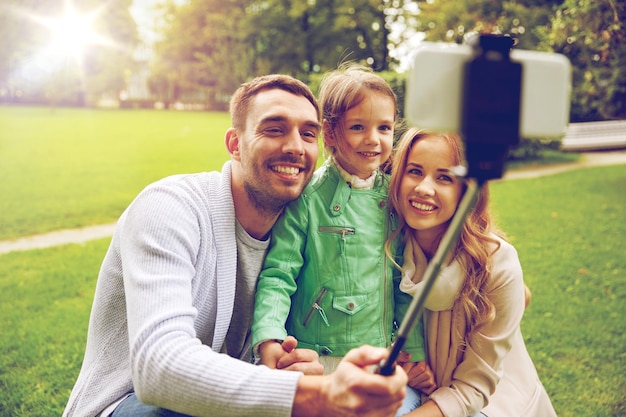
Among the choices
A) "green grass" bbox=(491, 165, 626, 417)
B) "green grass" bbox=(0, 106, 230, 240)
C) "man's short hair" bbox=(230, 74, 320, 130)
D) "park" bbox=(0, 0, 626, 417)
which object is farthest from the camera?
"green grass" bbox=(0, 106, 230, 240)

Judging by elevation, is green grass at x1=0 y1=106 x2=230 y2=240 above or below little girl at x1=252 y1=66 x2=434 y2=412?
below

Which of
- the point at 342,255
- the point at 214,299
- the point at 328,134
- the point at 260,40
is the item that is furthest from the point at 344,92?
the point at 260,40

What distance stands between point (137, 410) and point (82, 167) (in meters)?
13.4

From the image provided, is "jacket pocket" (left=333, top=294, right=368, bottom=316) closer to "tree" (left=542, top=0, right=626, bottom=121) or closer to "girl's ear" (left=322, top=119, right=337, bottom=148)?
"girl's ear" (left=322, top=119, right=337, bottom=148)

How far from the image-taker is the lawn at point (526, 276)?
3.97 meters

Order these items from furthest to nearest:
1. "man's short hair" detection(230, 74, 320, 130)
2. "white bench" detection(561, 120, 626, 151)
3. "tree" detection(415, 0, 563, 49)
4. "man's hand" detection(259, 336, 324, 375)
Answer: "white bench" detection(561, 120, 626, 151)
"tree" detection(415, 0, 563, 49)
"man's short hair" detection(230, 74, 320, 130)
"man's hand" detection(259, 336, 324, 375)

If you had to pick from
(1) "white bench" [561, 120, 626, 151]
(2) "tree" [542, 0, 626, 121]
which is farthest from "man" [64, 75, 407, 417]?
(1) "white bench" [561, 120, 626, 151]

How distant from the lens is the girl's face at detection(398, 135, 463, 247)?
7.27ft

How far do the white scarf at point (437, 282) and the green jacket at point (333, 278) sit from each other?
88 millimetres

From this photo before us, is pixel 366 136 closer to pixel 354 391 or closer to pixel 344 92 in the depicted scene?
pixel 344 92

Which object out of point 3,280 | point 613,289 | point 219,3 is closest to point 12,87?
point 219,3

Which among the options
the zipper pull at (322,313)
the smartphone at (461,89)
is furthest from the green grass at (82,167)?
the smartphone at (461,89)

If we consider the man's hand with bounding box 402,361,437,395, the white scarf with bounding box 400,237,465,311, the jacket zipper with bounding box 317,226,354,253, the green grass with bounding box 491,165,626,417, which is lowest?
the green grass with bounding box 491,165,626,417

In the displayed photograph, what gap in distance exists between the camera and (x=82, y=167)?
1402 centimetres
